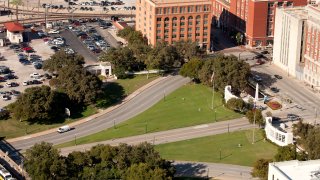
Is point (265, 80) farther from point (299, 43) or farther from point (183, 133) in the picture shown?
point (183, 133)

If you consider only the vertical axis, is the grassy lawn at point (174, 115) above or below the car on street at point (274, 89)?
below

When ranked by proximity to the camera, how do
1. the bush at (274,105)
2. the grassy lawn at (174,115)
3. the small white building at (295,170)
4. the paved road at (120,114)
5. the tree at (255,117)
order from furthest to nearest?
1. the bush at (274,105)
2. the grassy lawn at (174,115)
3. the paved road at (120,114)
4. the tree at (255,117)
5. the small white building at (295,170)

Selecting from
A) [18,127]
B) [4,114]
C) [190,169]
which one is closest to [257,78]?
[190,169]

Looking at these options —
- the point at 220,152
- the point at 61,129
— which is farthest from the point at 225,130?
the point at 61,129

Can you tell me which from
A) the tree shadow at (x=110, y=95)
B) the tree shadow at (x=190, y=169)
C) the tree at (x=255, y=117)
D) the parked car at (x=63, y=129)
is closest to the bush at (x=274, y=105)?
the tree at (x=255, y=117)

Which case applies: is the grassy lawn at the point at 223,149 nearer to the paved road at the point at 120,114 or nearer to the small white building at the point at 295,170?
the paved road at the point at 120,114

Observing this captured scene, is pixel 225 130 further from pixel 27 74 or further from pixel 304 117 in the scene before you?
pixel 27 74
